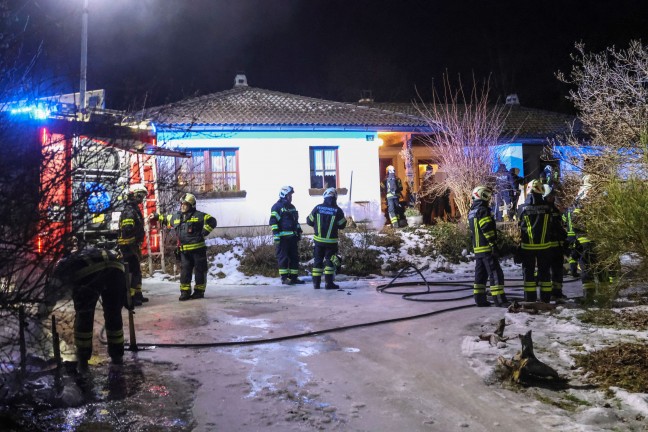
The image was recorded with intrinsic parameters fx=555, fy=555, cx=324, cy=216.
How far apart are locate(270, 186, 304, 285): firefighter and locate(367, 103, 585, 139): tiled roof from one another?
31.7ft

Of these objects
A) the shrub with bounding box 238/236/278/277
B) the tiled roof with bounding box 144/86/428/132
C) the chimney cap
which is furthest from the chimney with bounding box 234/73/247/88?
the shrub with bounding box 238/236/278/277

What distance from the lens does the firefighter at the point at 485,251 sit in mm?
7934

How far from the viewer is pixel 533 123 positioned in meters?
23.2

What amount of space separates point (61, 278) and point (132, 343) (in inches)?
101

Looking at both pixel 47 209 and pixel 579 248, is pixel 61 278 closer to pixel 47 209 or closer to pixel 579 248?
pixel 47 209

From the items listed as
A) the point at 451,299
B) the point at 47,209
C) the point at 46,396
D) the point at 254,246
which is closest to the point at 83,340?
the point at 46,396

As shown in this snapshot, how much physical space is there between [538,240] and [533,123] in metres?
17.0

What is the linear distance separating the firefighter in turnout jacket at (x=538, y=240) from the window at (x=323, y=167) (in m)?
11.1

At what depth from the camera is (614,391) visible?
415 cm

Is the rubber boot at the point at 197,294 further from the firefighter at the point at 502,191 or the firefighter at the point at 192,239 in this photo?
the firefighter at the point at 502,191

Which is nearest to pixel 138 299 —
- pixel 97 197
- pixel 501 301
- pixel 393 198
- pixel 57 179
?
pixel 501 301

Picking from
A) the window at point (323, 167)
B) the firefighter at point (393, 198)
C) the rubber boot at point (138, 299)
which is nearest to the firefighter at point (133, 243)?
the rubber boot at point (138, 299)

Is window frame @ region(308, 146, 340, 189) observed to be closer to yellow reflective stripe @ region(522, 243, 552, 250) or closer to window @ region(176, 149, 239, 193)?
window @ region(176, 149, 239, 193)

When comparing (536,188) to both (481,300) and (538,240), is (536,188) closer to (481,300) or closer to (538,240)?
(538,240)
